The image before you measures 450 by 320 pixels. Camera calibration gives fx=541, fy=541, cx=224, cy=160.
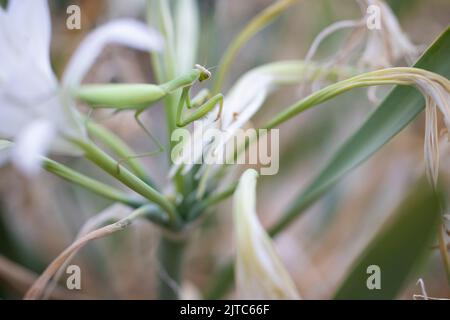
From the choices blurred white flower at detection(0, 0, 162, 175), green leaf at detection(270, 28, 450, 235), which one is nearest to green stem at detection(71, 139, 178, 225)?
→ blurred white flower at detection(0, 0, 162, 175)

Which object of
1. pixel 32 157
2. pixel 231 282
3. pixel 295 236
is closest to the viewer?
pixel 32 157

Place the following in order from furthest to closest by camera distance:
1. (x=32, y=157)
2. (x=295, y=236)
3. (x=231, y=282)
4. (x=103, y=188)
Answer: (x=295, y=236), (x=231, y=282), (x=103, y=188), (x=32, y=157)

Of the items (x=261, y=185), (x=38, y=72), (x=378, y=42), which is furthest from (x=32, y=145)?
(x=261, y=185)

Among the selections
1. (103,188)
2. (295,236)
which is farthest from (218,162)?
(295,236)

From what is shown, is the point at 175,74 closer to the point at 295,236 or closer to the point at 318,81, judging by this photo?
the point at 318,81

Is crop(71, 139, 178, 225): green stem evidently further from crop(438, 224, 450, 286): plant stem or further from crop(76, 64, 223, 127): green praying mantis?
crop(438, 224, 450, 286): plant stem

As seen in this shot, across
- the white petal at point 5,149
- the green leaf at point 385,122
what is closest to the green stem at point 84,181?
the white petal at point 5,149
